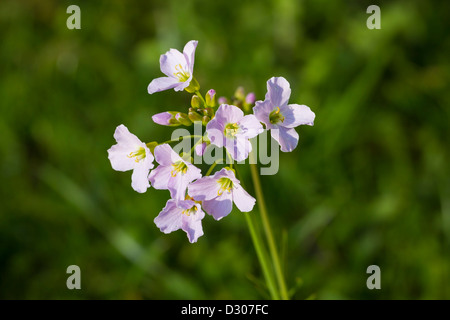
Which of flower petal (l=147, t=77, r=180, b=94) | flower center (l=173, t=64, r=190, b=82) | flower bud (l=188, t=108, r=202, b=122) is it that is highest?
flower center (l=173, t=64, r=190, b=82)

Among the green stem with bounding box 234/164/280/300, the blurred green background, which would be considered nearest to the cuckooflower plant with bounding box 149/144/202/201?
the green stem with bounding box 234/164/280/300

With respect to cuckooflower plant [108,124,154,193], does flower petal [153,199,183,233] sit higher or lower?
lower

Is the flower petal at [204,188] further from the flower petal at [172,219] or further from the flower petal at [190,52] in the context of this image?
the flower petal at [190,52]

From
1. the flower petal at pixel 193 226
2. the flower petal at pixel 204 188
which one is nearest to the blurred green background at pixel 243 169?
the flower petal at pixel 193 226

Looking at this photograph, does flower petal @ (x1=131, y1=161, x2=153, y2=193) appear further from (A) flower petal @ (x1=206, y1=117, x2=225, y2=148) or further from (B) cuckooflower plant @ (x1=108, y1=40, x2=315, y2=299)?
(A) flower petal @ (x1=206, y1=117, x2=225, y2=148)

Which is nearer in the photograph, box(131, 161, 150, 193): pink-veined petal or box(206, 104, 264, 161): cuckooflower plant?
box(206, 104, 264, 161): cuckooflower plant
